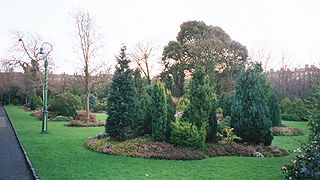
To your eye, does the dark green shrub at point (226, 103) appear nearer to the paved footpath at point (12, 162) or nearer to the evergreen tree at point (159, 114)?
the evergreen tree at point (159, 114)

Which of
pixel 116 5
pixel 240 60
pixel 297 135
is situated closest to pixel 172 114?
pixel 116 5

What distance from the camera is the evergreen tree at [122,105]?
1295 cm

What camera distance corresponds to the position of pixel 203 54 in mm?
32000

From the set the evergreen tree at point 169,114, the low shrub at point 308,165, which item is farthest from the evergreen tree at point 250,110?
the low shrub at point 308,165

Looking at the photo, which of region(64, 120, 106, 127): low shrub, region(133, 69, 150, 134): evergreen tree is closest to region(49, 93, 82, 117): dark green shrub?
region(64, 120, 106, 127): low shrub

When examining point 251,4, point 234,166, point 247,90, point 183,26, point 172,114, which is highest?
point 183,26

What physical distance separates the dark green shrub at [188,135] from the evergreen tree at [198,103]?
1.54 feet

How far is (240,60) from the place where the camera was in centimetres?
3462

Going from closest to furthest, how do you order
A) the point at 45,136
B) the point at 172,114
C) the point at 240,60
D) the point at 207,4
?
the point at 172,114, the point at 207,4, the point at 45,136, the point at 240,60

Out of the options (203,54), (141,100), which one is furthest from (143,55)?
(141,100)

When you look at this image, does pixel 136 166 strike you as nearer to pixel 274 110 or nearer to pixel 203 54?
pixel 274 110

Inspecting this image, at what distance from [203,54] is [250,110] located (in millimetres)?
19627

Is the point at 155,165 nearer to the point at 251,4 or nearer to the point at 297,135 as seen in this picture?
the point at 251,4

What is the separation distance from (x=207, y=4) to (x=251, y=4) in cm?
218
